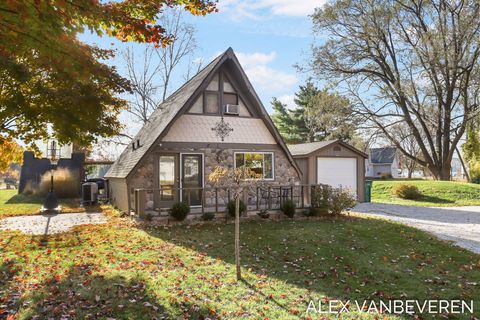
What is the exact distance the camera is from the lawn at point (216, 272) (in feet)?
16.3

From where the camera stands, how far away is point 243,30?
502 inches

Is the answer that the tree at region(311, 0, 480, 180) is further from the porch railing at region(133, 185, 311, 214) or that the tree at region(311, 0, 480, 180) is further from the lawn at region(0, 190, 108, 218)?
the lawn at region(0, 190, 108, 218)

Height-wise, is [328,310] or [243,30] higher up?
[243,30]

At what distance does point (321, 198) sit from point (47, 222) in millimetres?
10277

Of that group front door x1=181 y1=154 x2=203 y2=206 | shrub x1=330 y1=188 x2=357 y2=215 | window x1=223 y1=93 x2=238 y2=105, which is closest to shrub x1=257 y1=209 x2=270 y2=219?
front door x1=181 y1=154 x2=203 y2=206

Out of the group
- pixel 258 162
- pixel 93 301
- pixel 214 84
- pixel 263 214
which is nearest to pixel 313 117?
pixel 258 162

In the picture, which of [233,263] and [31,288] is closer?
[31,288]

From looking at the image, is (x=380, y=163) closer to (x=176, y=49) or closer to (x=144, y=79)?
(x=176, y=49)

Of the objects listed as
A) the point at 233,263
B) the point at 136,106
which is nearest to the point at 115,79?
the point at 233,263

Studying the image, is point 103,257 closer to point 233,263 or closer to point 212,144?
point 233,263

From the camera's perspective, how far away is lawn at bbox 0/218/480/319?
496 centimetres

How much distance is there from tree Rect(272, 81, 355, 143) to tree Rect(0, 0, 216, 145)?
1701cm

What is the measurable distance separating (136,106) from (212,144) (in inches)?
732

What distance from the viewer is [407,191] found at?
21.6 meters
